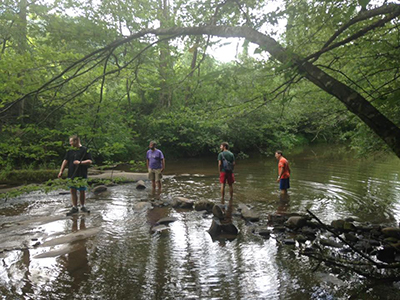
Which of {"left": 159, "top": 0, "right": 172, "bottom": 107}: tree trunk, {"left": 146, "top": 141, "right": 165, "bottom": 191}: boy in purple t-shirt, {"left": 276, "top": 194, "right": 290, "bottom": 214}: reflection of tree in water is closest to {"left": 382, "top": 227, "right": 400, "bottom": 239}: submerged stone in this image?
{"left": 276, "top": 194, "right": 290, "bottom": 214}: reflection of tree in water

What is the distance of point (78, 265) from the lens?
16.3ft

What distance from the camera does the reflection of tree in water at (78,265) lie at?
4.47m

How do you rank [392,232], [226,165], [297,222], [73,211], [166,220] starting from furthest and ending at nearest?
[226,165] < [73,211] < [166,220] < [297,222] < [392,232]

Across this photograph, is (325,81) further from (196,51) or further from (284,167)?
(284,167)

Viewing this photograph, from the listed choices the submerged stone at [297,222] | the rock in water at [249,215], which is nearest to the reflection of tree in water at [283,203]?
the rock in water at [249,215]

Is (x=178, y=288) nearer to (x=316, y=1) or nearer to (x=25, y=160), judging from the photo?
(x=316, y=1)

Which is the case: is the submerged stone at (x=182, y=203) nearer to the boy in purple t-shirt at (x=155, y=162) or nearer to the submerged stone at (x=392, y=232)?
the boy in purple t-shirt at (x=155, y=162)

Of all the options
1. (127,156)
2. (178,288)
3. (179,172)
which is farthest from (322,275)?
(127,156)

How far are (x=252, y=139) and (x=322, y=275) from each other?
21725 millimetres

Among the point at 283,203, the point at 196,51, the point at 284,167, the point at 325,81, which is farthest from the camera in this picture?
the point at 284,167

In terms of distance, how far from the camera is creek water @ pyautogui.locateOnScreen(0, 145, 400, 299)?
4.18 m

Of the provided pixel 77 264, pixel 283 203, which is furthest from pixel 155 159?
pixel 77 264

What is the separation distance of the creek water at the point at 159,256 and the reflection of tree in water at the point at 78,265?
2cm

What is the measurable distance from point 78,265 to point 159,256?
1457 millimetres
